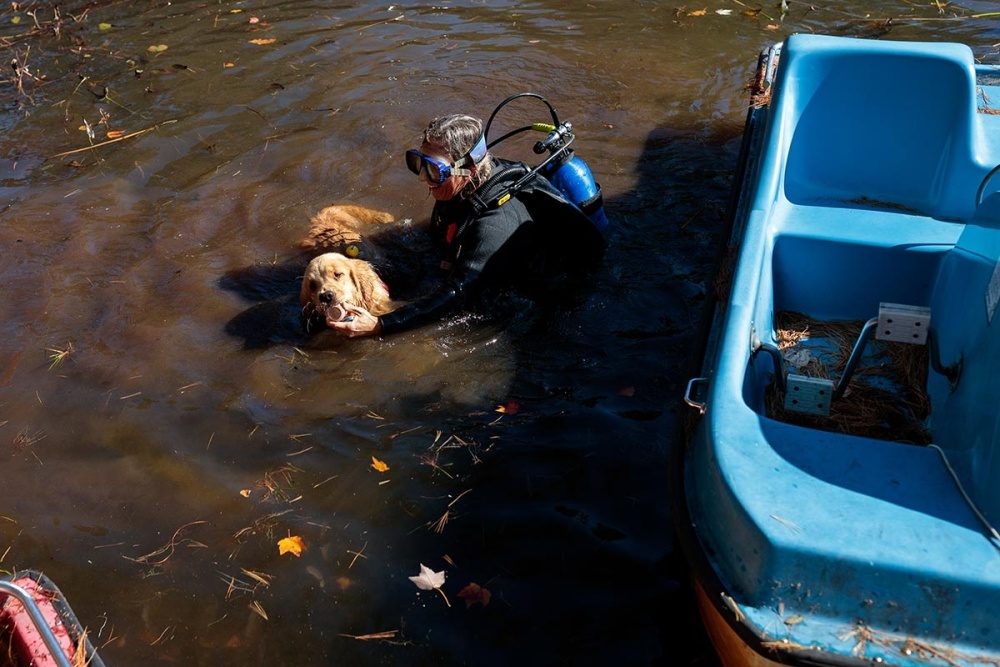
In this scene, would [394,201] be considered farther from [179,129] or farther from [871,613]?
[871,613]

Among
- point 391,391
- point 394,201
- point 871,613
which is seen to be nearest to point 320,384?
point 391,391

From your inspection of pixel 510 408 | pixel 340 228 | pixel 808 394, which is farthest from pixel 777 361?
pixel 340 228

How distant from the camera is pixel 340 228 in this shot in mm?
6000

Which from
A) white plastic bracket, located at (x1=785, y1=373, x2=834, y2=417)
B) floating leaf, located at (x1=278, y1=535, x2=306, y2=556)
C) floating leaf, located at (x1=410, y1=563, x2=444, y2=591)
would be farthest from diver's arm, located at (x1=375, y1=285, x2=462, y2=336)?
white plastic bracket, located at (x1=785, y1=373, x2=834, y2=417)

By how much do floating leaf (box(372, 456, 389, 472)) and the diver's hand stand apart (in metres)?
0.94

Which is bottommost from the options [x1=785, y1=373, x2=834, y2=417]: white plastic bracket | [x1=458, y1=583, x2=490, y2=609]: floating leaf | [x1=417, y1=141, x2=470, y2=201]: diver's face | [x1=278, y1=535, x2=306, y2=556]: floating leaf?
[x1=458, y1=583, x2=490, y2=609]: floating leaf

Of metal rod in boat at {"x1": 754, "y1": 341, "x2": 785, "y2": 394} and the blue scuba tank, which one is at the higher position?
the blue scuba tank

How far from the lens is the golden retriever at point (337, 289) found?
494 centimetres

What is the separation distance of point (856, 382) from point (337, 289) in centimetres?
275

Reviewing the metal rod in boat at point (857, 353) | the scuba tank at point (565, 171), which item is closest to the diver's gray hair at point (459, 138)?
the scuba tank at point (565, 171)

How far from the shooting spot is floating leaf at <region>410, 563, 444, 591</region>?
358 cm

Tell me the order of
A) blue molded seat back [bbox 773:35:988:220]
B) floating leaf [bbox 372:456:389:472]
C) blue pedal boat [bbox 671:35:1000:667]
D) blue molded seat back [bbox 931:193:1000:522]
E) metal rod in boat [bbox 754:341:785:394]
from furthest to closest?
1. blue molded seat back [bbox 773:35:988:220]
2. floating leaf [bbox 372:456:389:472]
3. metal rod in boat [bbox 754:341:785:394]
4. blue molded seat back [bbox 931:193:1000:522]
5. blue pedal boat [bbox 671:35:1000:667]

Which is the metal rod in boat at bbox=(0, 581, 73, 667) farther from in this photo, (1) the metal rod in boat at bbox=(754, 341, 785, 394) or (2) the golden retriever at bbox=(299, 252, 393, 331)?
(1) the metal rod in boat at bbox=(754, 341, 785, 394)

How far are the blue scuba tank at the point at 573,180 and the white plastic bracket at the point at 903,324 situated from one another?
2.15 metres
